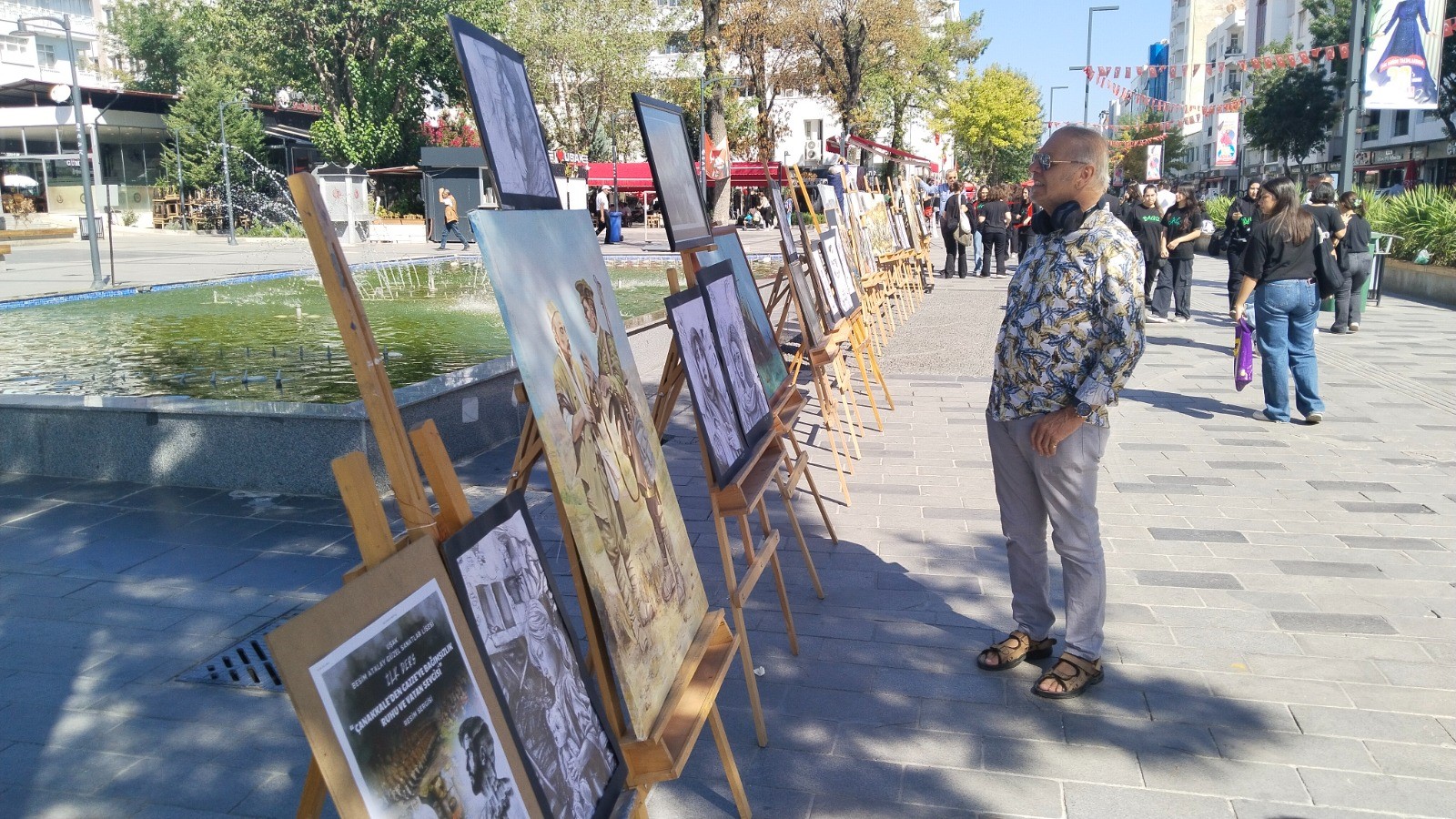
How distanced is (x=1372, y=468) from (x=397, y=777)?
6882mm

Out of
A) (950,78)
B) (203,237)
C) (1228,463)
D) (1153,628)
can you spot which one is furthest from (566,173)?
(1153,628)

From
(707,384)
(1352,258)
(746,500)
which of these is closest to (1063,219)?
(707,384)

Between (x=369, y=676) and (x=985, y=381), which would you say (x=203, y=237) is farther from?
(x=369, y=676)

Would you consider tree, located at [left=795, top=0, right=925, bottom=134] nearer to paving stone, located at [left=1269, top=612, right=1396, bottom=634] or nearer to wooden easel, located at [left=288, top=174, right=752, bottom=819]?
paving stone, located at [left=1269, top=612, right=1396, bottom=634]

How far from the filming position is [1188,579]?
487cm

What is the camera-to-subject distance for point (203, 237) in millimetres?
37656

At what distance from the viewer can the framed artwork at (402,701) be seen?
5.10 ft

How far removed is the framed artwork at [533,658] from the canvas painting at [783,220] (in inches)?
178

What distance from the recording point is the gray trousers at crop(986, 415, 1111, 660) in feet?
11.7

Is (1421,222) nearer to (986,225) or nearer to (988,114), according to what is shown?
(986,225)

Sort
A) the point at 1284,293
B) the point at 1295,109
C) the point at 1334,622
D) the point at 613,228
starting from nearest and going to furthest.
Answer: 1. the point at 1334,622
2. the point at 1284,293
3. the point at 613,228
4. the point at 1295,109

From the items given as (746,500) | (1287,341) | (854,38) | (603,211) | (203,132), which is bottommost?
(746,500)

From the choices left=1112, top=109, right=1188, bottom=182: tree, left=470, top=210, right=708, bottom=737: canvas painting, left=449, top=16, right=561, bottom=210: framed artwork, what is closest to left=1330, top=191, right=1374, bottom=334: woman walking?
left=449, top=16, right=561, bottom=210: framed artwork

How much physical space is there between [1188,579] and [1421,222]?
17197mm
